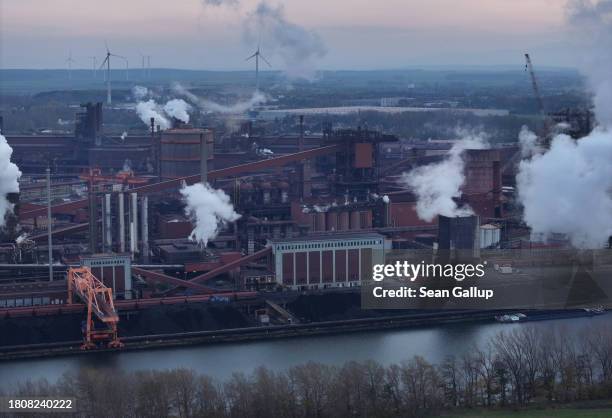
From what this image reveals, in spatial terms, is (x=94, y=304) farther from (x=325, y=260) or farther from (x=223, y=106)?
(x=223, y=106)

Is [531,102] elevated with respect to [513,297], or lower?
elevated

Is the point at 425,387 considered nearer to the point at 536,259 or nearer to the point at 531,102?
the point at 536,259

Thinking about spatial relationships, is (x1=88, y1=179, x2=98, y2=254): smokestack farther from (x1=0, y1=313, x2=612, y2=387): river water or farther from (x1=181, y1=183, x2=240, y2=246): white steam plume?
(x1=0, y1=313, x2=612, y2=387): river water

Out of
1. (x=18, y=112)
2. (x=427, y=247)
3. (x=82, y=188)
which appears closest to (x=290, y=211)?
(x=427, y=247)

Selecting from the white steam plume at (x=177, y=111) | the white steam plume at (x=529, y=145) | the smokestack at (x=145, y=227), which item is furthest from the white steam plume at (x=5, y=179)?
the white steam plume at (x=177, y=111)

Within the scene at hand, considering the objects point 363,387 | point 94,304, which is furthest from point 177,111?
point 363,387

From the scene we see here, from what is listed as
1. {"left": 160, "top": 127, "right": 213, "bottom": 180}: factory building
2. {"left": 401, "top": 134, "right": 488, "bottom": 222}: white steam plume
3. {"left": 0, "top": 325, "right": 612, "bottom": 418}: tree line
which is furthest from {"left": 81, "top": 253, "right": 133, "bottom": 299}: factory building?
{"left": 160, "top": 127, "right": 213, "bottom": 180}: factory building

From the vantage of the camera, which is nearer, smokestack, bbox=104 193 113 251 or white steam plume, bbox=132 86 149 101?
smokestack, bbox=104 193 113 251
